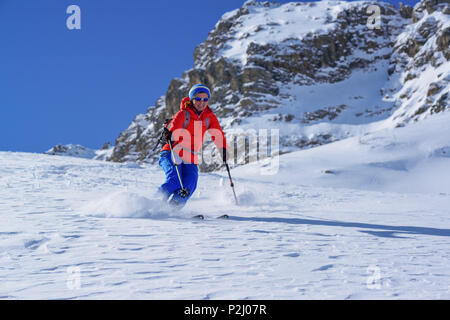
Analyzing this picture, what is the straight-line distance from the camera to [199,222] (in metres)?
4.68

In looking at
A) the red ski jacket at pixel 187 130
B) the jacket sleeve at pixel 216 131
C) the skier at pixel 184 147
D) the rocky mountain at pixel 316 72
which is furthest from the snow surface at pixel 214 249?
the rocky mountain at pixel 316 72

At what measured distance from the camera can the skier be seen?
18.2ft

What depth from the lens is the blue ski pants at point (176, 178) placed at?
5.55m

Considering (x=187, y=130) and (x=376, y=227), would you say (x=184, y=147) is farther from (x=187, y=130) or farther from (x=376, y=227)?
(x=376, y=227)

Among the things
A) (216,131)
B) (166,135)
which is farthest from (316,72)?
(166,135)

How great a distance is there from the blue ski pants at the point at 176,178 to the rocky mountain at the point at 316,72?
60778 millimetres

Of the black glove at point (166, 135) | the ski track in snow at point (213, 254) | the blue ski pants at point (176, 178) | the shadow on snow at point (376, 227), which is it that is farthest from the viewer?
the black glove at point (166, 135)

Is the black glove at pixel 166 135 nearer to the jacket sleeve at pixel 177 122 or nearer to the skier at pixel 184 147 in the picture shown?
the skier at pixel 184 147

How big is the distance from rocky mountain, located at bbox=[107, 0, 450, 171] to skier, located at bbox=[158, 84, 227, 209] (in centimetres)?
6029

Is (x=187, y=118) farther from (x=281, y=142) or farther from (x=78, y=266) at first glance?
(x=281, y=142)

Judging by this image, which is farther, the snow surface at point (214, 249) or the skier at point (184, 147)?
the skier at point (184, 147)

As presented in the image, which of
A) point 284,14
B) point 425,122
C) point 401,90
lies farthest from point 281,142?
point 284,14

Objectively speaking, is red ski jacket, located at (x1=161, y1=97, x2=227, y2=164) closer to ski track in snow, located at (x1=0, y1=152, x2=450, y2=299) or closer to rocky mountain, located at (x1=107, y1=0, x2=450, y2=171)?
ski track in snow, located at (x1=0, y1=152, x2=450, y2=299)

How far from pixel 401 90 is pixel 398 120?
17.9 metres
